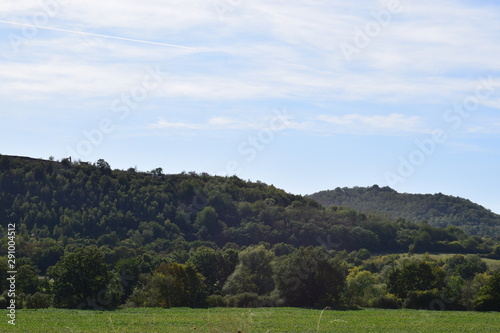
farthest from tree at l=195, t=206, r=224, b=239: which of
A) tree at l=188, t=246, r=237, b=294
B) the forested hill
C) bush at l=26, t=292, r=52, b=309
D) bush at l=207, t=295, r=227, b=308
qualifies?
bush at l=26, t=292, r=52, b=309

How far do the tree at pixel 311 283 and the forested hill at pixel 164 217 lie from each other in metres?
73.8

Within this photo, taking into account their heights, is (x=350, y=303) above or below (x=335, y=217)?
below

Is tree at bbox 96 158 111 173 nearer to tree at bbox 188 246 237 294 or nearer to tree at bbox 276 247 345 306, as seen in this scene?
tree at bbox 188 246 237 294

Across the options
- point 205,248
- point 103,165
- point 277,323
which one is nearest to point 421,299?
point 277,323

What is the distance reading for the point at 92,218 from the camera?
141625 millimetres

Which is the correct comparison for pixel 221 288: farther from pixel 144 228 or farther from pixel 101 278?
pixel 144 228

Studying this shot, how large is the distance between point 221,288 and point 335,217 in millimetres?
108244

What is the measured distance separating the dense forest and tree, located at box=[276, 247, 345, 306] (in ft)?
0.33

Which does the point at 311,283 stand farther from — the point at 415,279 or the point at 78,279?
the point at 78,279

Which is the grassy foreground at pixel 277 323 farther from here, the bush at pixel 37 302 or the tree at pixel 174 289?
the tree at pixel 174 289

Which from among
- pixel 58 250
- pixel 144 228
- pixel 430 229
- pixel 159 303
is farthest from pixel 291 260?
pixel 430 229

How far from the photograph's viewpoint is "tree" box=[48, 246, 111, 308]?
161 feet

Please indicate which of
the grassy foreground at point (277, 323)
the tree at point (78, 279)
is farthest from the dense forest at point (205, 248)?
the grassy foreground at point (277, 323)

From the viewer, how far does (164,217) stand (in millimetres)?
157125
